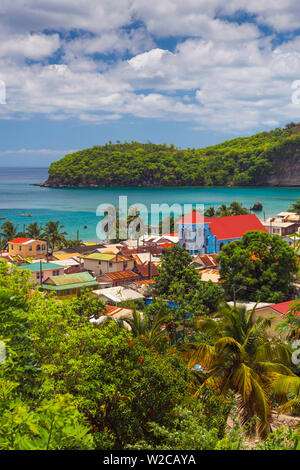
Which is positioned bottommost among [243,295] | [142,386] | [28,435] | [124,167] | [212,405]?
[243,295]

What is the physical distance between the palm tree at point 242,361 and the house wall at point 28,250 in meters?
29.9

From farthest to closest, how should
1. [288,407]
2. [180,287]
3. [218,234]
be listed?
[218,234] < [180,287] < [288,407]

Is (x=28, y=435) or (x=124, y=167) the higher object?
(x=124, y=167)

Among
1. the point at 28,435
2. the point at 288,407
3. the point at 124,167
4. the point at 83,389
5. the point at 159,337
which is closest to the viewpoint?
the point at 28,435

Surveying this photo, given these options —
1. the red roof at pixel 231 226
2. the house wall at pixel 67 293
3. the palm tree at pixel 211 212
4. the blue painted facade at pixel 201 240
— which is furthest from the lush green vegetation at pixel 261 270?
the palm tree at pixel 211 212

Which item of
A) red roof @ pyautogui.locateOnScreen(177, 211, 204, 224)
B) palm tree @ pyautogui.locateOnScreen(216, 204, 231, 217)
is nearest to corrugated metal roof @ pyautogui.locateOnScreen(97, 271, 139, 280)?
red roof @ pyautogui.locateOnScreen(177, 211, 204, 224)

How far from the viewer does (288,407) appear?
714 cm

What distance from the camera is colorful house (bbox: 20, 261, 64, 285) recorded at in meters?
27.8

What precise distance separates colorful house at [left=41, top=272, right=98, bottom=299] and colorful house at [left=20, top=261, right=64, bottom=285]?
2.09 meters

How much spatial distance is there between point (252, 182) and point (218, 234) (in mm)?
115673

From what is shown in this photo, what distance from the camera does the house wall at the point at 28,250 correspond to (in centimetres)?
3712
